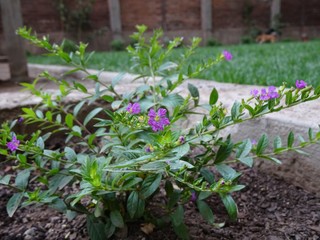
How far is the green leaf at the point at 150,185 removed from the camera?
31.4 inches

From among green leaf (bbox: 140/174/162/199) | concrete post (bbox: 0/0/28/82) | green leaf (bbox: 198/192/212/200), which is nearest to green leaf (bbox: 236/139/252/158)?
green leaf (bbox: 198/192/212/200)

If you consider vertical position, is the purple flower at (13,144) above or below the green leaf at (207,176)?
above

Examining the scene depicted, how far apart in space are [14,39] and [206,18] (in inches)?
365

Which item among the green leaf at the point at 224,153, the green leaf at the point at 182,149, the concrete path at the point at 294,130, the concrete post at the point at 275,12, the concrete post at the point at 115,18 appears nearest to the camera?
the green leaf at the point at 182,149

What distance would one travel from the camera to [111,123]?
83 centimetres

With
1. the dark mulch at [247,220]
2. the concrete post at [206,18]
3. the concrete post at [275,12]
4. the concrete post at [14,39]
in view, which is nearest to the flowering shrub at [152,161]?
the dark mulch at [247,220]

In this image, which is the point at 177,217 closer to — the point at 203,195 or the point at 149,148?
the point at 203,195

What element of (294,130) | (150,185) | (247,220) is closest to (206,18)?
(294,130)

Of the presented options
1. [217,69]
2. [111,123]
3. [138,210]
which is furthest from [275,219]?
[217,69]

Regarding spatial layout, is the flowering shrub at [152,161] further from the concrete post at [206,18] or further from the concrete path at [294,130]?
the concrete post at [206,18]

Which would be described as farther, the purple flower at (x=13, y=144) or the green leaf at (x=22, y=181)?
the green leaf at (x=22, y=181)

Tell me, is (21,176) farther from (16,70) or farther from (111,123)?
(16,70)

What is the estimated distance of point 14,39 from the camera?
9.95ft

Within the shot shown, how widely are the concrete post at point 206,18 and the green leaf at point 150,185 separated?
437 inches
